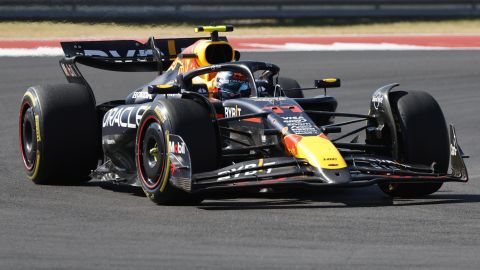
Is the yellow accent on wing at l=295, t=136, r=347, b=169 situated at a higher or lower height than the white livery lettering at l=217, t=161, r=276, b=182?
higher

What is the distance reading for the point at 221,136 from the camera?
1034 centimetres

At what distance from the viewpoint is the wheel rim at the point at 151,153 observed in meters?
9.55

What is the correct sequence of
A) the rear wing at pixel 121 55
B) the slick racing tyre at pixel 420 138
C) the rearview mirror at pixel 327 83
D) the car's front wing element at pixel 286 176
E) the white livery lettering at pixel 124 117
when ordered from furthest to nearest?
the rear wing at pixel 121 55, the rearview mirror at pixel 327 83, the white livery lettering at pixel 124 117, the slick racing tyre at pixel 420 138, the car's front wing element at pixel 286 176

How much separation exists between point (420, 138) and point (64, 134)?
330 centimetres

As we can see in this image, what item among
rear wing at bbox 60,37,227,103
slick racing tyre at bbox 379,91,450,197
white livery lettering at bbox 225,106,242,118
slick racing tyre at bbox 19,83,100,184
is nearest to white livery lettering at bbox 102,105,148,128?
slick racing tyre at bbox 19,83,100,184

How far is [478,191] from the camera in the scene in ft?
34.0

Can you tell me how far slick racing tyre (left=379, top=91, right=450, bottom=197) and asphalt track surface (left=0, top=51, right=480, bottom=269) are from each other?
0.22 metres

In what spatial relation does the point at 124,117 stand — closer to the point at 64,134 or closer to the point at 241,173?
the point at 64,134

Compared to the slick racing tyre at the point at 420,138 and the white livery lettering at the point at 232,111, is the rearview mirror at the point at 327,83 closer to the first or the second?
the slick racing tyre at the point at 420,138

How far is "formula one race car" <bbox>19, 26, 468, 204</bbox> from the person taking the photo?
921 cm

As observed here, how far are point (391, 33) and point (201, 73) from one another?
17808 mm

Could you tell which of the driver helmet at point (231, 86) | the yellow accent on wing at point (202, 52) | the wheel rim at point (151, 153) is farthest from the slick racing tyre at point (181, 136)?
the yellow accent on wing at point (202, 52)

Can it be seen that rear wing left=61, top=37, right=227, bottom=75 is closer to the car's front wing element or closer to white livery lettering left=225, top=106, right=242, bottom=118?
white livery lettering left=225, top=106, right=242, bottom=118

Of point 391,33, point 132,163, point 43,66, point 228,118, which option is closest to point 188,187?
point 228,118
